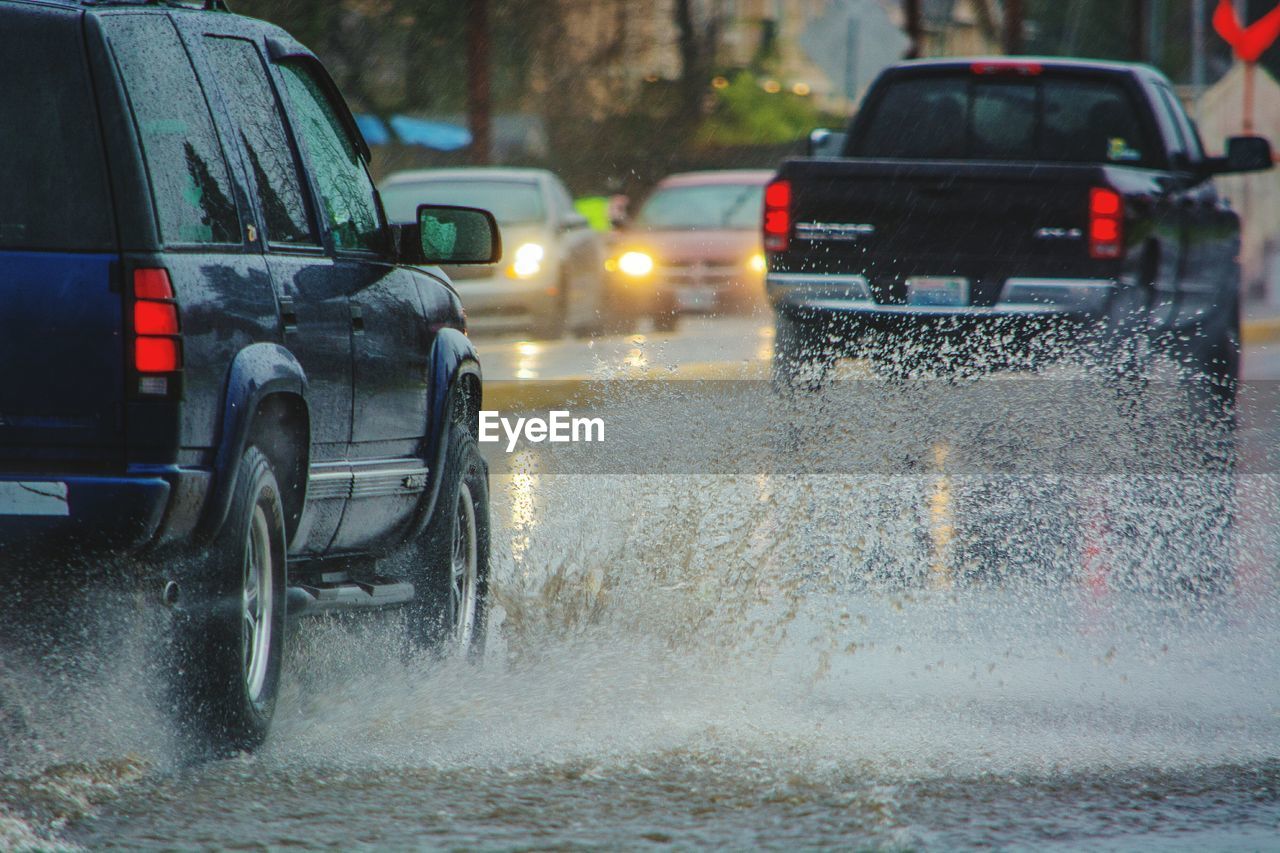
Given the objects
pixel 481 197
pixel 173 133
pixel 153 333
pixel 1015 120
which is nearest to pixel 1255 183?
pixel 481 197

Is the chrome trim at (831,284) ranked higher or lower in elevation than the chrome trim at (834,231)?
lower

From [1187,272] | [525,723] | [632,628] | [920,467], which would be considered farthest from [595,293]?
[525,723]

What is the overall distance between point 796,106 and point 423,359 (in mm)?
51439

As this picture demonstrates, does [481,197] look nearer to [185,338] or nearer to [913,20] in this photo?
[913,20]

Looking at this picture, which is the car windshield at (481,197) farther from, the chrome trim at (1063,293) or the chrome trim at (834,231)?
the chrome trim at (1063,293)

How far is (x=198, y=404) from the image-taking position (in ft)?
16.0

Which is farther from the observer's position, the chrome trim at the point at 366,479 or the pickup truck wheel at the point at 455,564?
the pickup truck wheel at the point at 455,564

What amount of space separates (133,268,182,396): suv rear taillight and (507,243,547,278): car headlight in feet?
51.6

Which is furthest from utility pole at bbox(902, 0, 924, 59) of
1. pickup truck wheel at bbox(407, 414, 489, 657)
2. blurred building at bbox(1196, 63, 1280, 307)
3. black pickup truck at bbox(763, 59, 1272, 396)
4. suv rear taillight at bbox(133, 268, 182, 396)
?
suv rear taillight at bbox(133, 268, 182, 396)

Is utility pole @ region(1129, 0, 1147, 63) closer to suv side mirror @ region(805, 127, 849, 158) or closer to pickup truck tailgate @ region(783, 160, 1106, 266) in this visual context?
suv side mirror @ region(805, 127, 849, 158)

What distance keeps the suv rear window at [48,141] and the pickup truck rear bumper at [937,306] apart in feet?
22.1

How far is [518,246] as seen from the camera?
2056cm

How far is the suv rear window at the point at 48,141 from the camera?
482 centimetres

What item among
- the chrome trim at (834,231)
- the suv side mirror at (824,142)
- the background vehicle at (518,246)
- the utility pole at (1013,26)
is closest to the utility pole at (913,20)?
the utility pole at (1013,26)
